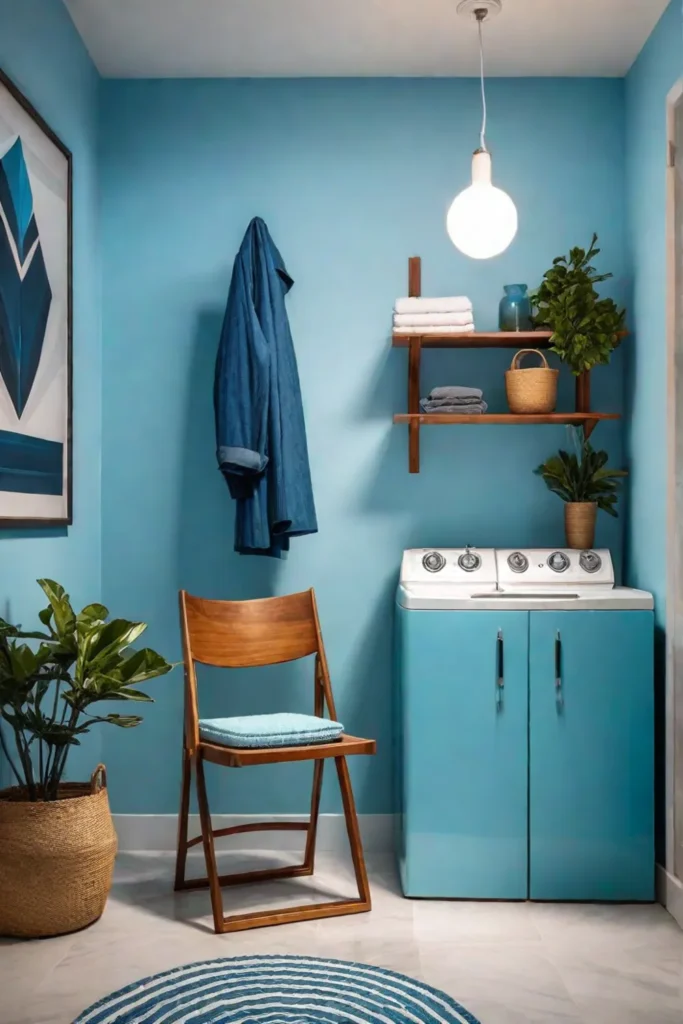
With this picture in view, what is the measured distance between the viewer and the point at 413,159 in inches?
136

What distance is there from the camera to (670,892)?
285cm

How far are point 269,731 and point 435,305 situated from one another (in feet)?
4.62

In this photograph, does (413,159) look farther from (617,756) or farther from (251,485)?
(617,756)

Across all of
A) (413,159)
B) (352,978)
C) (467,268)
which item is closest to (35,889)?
(352,978)

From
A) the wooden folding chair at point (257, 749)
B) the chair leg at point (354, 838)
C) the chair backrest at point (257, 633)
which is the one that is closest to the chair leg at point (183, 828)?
the wooden folding chair at point (257, 749)

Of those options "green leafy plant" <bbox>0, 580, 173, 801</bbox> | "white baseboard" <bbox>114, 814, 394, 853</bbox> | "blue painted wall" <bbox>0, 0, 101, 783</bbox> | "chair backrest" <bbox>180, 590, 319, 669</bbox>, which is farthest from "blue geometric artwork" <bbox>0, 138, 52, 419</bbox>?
"white baseboard" <bbox>114, 814, 394, 853</bbox>

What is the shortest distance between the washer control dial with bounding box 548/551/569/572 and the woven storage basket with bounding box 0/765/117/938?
1.55 metres

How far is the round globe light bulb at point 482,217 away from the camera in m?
2.92

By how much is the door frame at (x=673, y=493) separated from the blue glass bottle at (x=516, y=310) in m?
0.50

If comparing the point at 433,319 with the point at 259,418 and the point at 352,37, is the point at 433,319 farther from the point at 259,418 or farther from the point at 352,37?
the point at 352,37

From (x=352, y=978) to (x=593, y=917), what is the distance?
0.81 meters

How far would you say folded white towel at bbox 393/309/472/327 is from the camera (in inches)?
125

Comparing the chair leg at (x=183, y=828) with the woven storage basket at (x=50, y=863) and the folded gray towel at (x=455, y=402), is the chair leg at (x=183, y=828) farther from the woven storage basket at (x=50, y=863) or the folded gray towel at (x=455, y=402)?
the folded gray towel at (x=455, y=402)

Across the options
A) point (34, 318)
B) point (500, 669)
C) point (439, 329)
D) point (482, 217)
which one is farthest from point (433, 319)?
point (34, 318)
